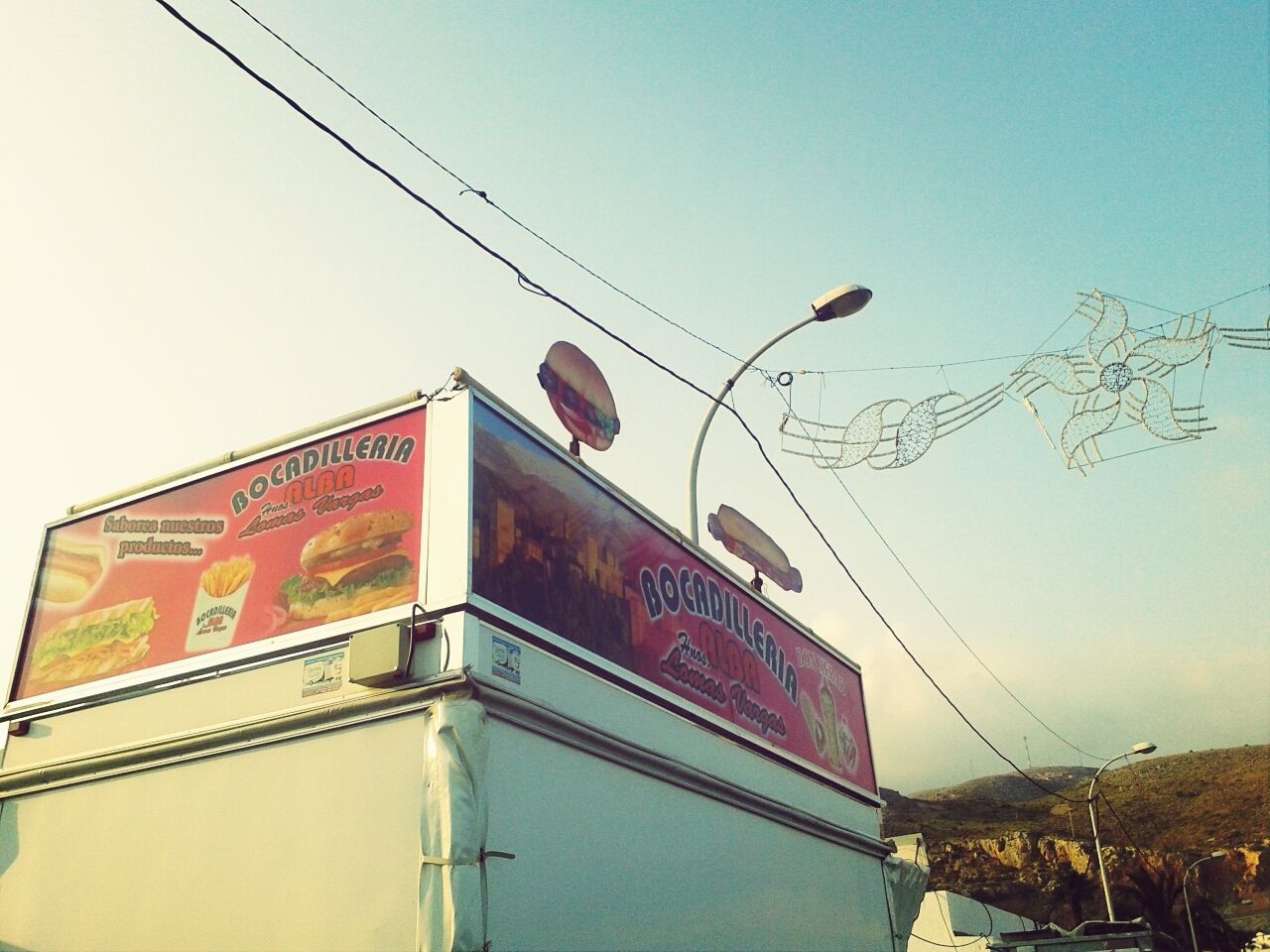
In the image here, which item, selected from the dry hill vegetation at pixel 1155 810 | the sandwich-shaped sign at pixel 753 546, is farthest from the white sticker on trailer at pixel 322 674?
the dry hill vegetation at pixel 1155 810

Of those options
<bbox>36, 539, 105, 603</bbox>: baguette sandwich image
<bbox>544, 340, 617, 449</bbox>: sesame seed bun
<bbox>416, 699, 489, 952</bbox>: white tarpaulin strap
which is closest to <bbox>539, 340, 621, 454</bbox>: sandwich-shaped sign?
<bbox>544, 340, 617, 449</bbox>: sesame seed bun

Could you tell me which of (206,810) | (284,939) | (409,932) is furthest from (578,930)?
(206,810)

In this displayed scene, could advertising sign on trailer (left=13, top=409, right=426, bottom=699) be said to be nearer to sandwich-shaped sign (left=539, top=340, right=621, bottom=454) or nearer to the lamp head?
sandwich-shaped sign (left=539, top=340, right=621, bottom=454)

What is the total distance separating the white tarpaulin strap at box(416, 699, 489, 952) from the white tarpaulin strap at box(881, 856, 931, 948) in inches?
405

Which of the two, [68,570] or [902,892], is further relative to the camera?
[902,892]

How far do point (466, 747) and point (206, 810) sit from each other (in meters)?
2.63

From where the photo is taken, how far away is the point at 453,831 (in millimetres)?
6438

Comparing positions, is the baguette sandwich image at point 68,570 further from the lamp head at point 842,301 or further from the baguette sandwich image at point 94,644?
the lamp head at point 842,301

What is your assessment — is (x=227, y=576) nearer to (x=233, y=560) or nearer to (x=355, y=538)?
(x=233, y=560)

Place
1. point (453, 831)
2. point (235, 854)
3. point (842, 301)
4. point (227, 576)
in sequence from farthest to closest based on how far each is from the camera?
point (842, 301) < point (227, 576) < point (235, 854) < point (453, 831)

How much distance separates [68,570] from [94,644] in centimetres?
118

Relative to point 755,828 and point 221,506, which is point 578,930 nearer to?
point 755,828

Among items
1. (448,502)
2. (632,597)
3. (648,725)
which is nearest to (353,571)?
(448,502)

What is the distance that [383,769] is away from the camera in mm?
7066
